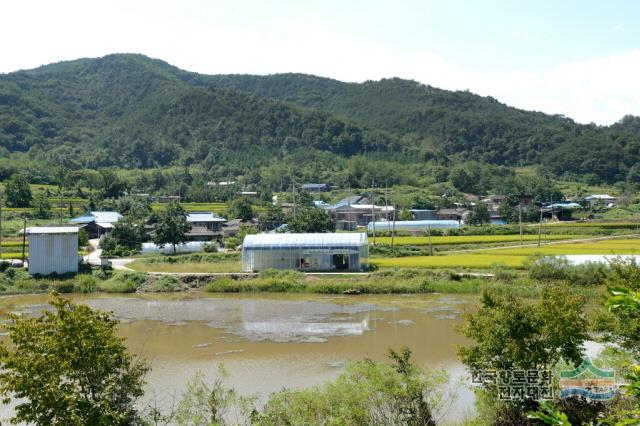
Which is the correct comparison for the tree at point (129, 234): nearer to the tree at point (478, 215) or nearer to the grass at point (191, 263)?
the grass at point (191, 263)

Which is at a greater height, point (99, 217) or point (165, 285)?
point (99, 217)

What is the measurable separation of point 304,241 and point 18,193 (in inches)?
1442

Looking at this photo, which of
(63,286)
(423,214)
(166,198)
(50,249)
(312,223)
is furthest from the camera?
(166,198)

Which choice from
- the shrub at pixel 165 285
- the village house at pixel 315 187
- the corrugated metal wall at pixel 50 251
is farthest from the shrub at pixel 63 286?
the village house at pixel 315 187

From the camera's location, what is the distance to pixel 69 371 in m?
8.85

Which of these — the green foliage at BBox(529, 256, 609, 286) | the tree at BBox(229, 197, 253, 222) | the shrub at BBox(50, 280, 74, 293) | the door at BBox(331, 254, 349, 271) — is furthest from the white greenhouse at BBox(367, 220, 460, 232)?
the shrub at BBox(50, 280, 74, 293)

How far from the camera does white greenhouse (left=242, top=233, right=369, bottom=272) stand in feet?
119

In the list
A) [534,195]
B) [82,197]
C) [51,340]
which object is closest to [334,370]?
[51,340]

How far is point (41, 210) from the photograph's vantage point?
5703cm

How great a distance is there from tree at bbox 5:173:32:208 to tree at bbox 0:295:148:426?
55.8 meters

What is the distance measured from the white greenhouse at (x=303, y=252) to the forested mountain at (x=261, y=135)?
2904 inches

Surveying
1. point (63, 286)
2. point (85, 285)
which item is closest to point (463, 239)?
point (85, 285)

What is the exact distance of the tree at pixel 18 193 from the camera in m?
59.3

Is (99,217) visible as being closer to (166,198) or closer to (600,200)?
(166,198)
